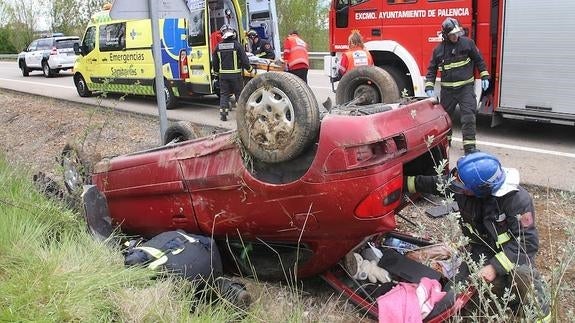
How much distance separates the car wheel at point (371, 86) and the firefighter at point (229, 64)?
4360 millimetres

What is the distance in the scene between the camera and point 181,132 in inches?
183

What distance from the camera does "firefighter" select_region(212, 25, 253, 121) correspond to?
30.5 ft

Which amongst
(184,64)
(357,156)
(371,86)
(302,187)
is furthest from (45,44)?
(357,156)

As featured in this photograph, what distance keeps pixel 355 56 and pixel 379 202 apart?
5427 millimetres

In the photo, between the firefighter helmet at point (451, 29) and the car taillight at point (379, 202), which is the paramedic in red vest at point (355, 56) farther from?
the car taillight at point (379, 202)

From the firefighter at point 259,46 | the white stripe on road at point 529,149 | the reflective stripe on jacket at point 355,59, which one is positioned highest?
the firefighter at point 259,46

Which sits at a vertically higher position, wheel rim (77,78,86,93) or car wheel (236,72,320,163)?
car wheel (236,72,320,163)

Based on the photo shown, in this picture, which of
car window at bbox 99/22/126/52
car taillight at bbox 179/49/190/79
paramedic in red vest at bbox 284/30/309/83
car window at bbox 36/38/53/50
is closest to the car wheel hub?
paramedic in red vest at bbox 284/30/309/83

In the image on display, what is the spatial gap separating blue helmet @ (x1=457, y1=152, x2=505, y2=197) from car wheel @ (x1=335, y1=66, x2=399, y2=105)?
1125 millimetres

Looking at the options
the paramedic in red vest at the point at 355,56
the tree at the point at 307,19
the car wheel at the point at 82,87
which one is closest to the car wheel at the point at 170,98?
the car wheel at the point at 82,87

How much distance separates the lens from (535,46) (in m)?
7.04

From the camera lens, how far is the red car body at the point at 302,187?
2.91m

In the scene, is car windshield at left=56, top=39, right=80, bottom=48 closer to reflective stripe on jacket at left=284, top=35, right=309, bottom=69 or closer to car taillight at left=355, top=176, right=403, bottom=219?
reflective stripe on jacket at left=284, top=35, right=309, bottom=69

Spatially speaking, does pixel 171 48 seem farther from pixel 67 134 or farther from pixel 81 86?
pixel 81 86
